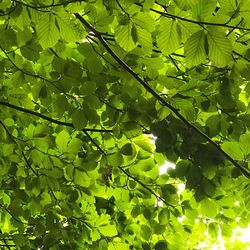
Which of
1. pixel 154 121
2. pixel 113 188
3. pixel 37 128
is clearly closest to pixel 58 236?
pixel 113 188

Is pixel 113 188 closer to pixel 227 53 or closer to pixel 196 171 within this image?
pixel 196 171

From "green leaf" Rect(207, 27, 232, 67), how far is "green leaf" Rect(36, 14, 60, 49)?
2.12 feet

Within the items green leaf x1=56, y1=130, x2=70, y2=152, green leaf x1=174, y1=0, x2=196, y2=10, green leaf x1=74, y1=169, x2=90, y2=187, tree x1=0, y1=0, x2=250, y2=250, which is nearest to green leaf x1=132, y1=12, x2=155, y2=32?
tree x1=0, y1=0, x2=250, y2=250

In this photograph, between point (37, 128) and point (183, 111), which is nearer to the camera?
point (183, 111)

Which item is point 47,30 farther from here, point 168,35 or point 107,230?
point 107,230

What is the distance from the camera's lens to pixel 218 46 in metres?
1.60

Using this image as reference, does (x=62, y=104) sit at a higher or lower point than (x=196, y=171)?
higher

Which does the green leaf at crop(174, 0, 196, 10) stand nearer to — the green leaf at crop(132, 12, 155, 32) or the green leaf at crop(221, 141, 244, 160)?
the green leaf at crop(132, 12, 155, 32)

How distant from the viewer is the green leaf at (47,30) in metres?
1.75

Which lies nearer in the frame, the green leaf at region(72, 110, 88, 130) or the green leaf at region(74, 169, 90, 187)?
the green leaf at region(72, 110, 88, 130)

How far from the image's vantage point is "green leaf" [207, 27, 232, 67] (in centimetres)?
157

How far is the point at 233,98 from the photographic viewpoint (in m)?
2.21

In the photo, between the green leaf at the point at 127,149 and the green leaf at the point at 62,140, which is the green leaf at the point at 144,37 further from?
the green leaf at the point at 62,140

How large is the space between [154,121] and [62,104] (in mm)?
545
